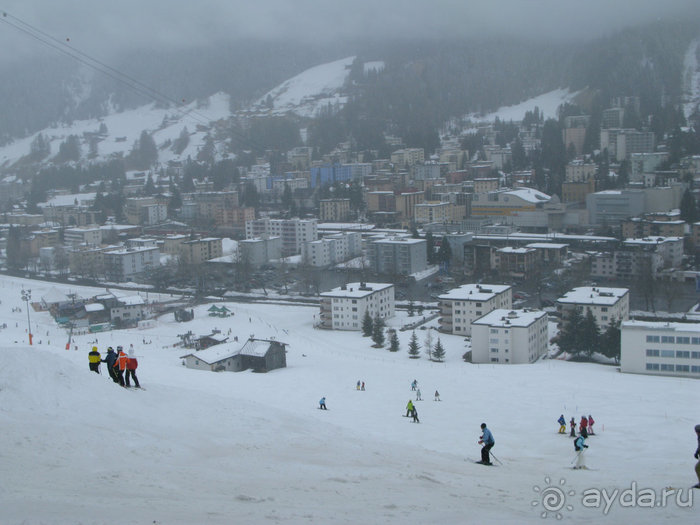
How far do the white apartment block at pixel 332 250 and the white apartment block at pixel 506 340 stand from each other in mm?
8876

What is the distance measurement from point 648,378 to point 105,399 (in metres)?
5.91

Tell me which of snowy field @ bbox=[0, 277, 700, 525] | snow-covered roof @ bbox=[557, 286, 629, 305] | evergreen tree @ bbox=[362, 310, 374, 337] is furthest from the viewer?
evergreen tree @ bbox=[362, 310, 374, 337]

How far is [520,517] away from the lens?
7.73 feet

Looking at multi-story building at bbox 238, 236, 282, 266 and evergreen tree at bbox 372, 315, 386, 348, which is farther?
multi-story building at bbox 238, 236, 282, 266

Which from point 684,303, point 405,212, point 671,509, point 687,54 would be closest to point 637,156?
point 405,212

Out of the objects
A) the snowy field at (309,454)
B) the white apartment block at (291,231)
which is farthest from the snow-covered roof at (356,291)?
the white apartment block at (291,231)

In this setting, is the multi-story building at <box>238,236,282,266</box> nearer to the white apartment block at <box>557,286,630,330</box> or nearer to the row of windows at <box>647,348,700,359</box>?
the white apartment block at <box>557,286,630,330</box>

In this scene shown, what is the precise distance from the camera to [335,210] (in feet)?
85.7

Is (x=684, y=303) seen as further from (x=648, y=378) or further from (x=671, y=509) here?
(x=671, y=509)

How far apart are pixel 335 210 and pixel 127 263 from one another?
9.37 m

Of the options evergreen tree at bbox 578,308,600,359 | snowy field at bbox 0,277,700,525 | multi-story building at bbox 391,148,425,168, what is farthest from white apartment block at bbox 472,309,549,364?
multi-story building at bbox 391,148,425,168

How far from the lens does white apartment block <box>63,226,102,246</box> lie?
22.6 m

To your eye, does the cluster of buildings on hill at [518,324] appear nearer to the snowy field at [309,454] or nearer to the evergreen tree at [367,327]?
the evergreen tree at [367,327]

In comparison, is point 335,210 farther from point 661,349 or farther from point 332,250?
point 661,349
